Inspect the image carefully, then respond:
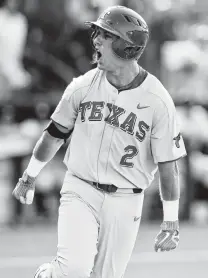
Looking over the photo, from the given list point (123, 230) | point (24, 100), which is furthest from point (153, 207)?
point (123, 230)

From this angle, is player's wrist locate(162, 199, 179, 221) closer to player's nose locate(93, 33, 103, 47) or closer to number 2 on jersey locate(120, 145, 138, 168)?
number 2 on jersey locate(120, 145, 138, 168)

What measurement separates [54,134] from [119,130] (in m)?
0.45

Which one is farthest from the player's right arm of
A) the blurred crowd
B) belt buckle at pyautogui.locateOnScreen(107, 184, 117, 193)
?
the blurred crowd

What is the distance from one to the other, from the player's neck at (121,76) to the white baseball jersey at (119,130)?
5cm

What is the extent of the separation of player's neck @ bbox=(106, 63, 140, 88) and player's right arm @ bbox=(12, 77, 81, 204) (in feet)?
0.71

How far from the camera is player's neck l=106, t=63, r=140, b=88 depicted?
501 cm

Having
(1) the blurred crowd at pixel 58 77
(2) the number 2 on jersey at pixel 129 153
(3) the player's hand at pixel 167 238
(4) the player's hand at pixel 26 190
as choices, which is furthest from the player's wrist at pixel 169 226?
(1) the blurred crowd at pixel 58 77

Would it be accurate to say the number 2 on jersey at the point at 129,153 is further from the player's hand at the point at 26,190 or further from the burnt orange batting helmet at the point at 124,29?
the player's hand at the point at 26,190

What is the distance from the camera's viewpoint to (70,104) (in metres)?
5.02

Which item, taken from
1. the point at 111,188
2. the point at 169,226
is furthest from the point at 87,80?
the point at 169,226

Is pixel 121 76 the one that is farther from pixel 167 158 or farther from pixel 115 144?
pixel 167 158

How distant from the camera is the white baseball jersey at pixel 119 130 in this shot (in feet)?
16.1

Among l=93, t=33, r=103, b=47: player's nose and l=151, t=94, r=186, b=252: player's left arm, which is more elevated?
l=93, t=33, r=103, b=47: player's nose

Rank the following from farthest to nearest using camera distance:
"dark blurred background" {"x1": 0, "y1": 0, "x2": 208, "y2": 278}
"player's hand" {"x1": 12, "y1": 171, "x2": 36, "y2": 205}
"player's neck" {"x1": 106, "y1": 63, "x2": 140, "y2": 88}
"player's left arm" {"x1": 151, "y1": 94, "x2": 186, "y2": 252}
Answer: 1. "dark blurred background" {"x1": 0, "y1": 0, "x2": 208, "y2": 278}
2. "player's hand" {"x1": 12, "y1": 171, "x2": 36, "y2": 205}
3. "player's neck" {"x1": 106, "y1": 63, "x2": 140, "y2": 88}
4. "player's left arm" {"x1": 151, "y1": 94, "x2": 186, "y2": 252}
